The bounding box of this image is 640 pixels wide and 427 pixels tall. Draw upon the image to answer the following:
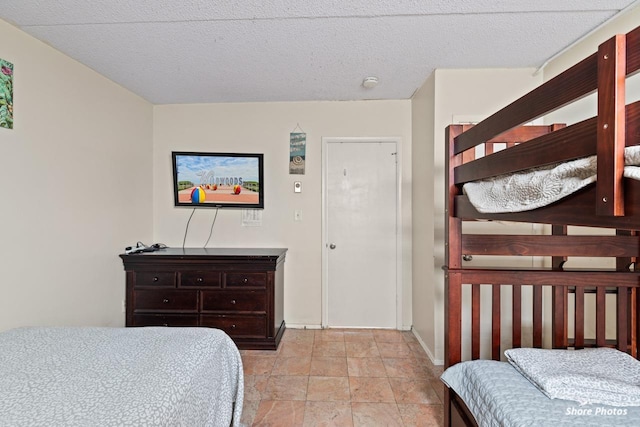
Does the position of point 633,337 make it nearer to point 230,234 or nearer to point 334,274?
point 334,274

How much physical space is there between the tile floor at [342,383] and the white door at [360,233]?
284mm

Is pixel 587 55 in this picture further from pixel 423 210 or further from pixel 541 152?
pixel 541 152

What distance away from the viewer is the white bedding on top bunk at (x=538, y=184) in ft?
2.48

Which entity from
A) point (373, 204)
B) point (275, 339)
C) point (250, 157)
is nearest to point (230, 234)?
point (250, 157)

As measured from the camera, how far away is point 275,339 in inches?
105

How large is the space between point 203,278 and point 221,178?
104 centimetres

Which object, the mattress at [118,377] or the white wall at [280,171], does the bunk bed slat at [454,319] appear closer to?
the mattress at [118,377]

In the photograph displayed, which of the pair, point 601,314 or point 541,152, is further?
point 601,314

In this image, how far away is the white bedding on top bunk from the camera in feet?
2.48

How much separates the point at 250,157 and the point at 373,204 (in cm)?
137

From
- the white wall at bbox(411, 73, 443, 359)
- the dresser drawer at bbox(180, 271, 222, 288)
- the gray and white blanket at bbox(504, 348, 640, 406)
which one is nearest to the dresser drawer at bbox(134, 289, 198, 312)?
the dresser drawer at bbox(180, 271, 222, 288)

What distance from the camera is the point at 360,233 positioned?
314cm

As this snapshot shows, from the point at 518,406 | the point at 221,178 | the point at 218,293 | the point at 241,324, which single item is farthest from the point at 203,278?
the point at 518,406

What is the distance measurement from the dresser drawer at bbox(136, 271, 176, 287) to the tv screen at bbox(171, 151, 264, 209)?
80cm
